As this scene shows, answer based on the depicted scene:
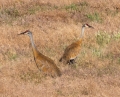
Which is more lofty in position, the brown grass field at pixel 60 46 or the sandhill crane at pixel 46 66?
the sandhill crane at pixel 46 66

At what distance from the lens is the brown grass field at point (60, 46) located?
11.7 meters

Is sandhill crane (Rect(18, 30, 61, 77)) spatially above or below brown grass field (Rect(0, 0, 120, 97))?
above

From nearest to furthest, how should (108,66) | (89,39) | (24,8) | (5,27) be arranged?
(108,66) → (89,39) → (5,27) → (24,8)

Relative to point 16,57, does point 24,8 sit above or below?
below

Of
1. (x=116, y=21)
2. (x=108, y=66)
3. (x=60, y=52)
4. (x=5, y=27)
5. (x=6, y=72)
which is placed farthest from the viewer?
(x=116, y=21)

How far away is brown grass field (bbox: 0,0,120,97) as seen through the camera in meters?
11.7

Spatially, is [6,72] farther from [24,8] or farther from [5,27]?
[24,8]

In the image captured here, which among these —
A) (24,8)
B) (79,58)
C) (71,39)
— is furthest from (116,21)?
(79,58)

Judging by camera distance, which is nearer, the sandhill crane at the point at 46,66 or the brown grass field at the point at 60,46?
the brown grass field at the point at 60,46

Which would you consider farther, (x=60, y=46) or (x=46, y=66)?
(x=60, y=46)

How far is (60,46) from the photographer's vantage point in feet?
54.3

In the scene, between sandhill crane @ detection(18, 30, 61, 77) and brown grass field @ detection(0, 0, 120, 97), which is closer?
brown grass field @ detection(0, 0, 120, 97)

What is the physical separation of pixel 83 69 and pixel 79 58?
1.03 meters

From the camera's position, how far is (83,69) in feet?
44.8
